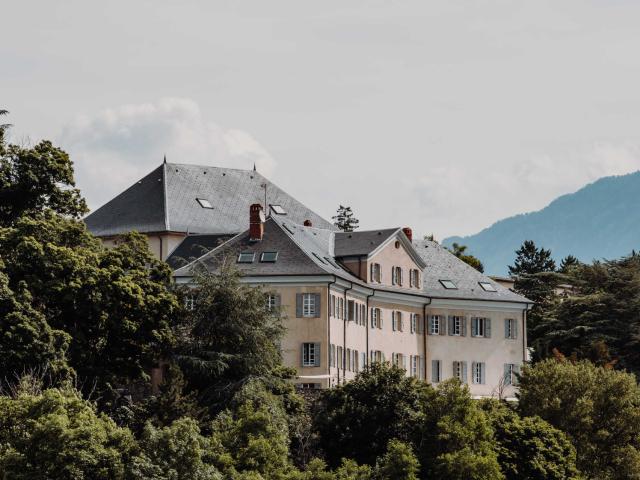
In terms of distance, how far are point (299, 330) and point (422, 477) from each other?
2073 cm

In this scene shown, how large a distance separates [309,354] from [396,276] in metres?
12.9

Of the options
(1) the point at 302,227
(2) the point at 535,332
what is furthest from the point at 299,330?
(2) the point at 535,332

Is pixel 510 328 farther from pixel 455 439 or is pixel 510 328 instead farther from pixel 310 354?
pixel 455 439

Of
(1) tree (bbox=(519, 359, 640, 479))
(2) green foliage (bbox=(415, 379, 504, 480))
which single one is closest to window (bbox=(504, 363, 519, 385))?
(1) tree (bbox=(519, 359, 640, 479))

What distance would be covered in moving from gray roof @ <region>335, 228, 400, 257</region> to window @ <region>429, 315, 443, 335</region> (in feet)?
24.1

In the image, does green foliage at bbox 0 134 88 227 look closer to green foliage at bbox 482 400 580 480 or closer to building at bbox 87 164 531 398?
building at bbox 87 164 531 398

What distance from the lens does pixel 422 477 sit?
67.8 meters

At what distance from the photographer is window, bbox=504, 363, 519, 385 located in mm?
101812

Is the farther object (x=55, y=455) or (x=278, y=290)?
(x=278, y=290)

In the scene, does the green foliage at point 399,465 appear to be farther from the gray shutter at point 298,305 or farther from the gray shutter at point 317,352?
the gray shutter at point 298,305

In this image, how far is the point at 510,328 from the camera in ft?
341

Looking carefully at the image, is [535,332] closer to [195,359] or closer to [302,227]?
[302,227]

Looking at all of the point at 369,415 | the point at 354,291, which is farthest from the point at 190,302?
the point at 354,291

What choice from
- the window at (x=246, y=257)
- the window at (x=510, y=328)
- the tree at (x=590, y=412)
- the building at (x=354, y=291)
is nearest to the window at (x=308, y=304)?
the building at (x=354, y=291)
